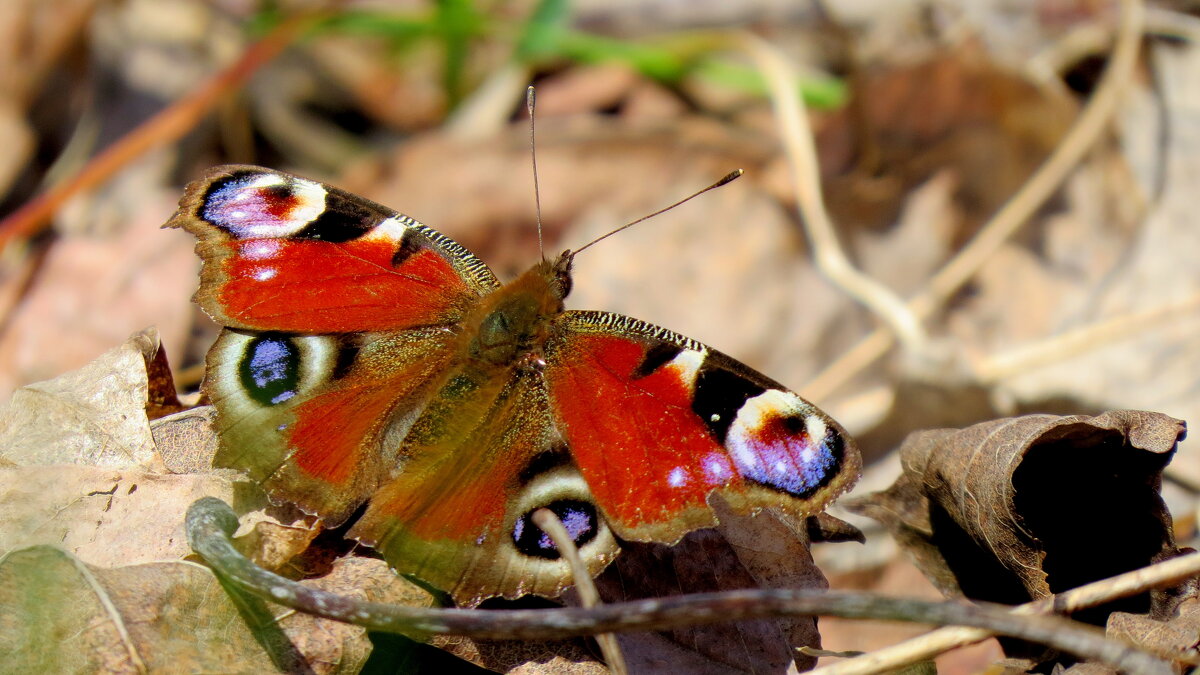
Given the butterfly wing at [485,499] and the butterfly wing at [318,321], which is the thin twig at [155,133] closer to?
the butterfly wing at [318,321]

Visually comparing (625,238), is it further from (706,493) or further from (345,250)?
(706,493)

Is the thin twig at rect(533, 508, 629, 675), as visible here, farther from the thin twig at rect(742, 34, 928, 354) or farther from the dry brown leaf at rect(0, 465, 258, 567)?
the thin twig at rect(742, 34, 928, 354)

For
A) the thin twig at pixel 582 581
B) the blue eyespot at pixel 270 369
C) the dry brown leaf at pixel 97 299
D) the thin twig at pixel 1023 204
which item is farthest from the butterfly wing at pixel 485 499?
the dry brown leaf at pixel 97 299

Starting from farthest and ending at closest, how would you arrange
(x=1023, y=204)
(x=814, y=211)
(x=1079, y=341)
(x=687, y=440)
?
(x=1023, y=204) → (x=814, y=211) → (x=1079, y=341) → (x=687, y=440)

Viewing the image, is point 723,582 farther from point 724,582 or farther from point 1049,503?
point 1049,503

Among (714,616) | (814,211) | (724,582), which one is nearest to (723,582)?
(724,582)
